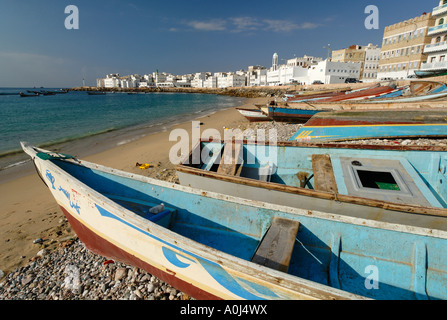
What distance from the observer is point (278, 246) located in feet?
9.96

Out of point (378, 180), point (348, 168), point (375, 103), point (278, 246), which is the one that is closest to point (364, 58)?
point (375, 103)

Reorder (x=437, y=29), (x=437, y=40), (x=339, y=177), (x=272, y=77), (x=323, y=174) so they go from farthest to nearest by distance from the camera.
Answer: (x=272, y=77)
(x=437, y=40)
(x=437, y=29)
(x=323, y=174)
(x=339, y=177)

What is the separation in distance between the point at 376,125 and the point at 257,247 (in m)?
8.15

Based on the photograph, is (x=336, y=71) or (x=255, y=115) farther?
(x=336, y=71)

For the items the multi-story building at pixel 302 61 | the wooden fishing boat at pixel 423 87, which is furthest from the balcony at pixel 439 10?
the multi-story building at pixel 302 61

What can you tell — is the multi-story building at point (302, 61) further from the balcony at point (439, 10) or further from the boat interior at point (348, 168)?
the boat interior at point (348, 168)

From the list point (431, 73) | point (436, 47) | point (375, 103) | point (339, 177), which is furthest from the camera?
point (436, 47)

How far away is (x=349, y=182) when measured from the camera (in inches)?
179

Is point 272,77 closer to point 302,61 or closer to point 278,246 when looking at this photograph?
point 302,61

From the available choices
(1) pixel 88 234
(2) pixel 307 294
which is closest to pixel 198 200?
(1) pixel 88 234

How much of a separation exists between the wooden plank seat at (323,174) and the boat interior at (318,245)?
1.06 m

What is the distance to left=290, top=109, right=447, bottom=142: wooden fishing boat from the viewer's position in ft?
25.3

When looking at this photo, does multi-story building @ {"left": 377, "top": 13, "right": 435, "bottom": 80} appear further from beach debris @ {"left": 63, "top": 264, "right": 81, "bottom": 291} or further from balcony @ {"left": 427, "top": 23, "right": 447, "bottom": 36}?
beach debris @ {"left": 63, "top": 264, "right": 81, "bottom": 291}
